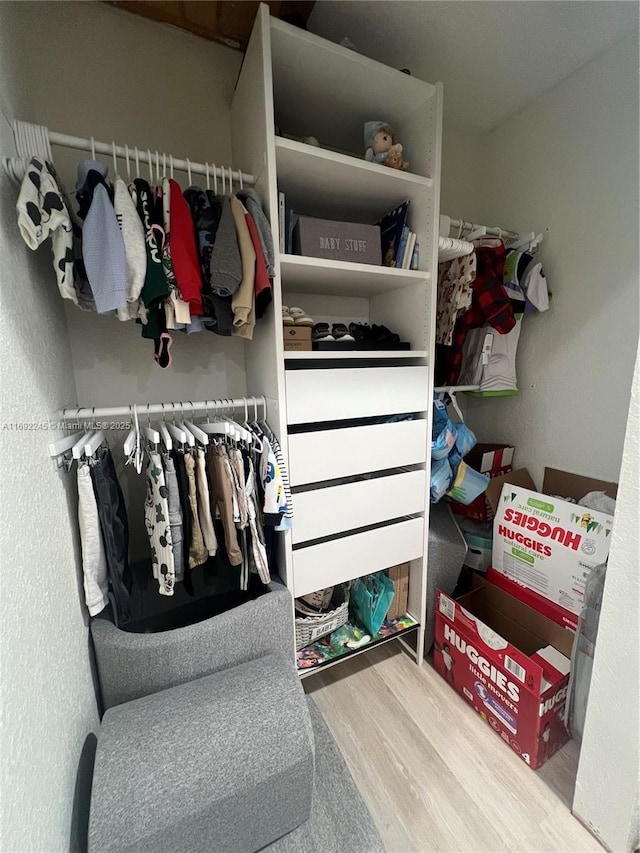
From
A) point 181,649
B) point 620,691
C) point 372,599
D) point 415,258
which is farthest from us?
point 372,599

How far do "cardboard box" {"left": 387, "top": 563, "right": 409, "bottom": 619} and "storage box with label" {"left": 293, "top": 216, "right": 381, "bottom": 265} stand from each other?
1360mm

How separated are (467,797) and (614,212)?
229cm

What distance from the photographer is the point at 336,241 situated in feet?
4.20

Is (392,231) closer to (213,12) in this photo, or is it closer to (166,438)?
(213,12)

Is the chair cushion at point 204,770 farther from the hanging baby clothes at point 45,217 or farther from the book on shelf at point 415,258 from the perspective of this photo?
the book on shelf at point 415,258

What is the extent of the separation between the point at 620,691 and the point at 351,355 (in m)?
1.23

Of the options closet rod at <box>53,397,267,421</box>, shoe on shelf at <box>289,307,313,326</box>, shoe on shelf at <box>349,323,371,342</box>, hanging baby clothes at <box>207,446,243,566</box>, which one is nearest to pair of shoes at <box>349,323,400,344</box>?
shoe on shelf at <box>349,323,371,342</box>

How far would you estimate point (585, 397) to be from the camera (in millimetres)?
1602

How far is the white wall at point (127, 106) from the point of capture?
1.16m

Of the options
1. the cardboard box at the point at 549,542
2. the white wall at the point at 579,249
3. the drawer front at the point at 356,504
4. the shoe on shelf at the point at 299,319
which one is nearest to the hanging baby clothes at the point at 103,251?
the shoe on shelf at the point at 299,319

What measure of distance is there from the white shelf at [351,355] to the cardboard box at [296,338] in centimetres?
5

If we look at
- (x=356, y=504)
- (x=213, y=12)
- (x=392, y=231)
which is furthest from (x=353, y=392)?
(x=213, y=12)

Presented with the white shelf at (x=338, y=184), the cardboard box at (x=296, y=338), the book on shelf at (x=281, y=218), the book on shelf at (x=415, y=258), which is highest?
the white shelf at (x=338, y=184)

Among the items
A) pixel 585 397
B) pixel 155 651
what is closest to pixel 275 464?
pixel 155 651
